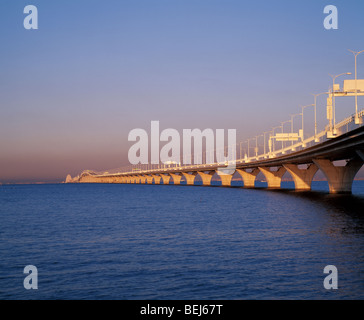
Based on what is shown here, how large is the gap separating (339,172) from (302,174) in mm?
33041

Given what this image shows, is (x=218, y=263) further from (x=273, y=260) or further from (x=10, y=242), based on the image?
(x=10, y=242)

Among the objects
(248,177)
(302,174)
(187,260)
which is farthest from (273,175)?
(187,260)

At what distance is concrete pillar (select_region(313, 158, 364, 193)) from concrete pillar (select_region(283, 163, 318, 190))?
24.5m

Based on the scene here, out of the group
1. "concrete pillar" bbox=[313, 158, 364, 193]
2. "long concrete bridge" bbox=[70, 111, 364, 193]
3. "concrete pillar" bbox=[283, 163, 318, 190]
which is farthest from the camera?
"concrete pillar" bbox=[283, 163, 318, 190]

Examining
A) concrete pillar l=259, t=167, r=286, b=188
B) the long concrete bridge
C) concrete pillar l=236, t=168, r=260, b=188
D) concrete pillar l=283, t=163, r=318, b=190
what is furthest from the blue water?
concrete pillar l=236, t=168, r=260, b=188

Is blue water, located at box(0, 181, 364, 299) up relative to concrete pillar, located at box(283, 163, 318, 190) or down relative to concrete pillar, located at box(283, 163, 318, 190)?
down

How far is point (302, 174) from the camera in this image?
130m

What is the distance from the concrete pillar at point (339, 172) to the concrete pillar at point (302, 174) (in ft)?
80.4

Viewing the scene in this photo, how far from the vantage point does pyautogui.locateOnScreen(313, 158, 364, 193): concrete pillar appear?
92.8m

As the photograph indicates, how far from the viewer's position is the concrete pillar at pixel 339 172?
92.8m

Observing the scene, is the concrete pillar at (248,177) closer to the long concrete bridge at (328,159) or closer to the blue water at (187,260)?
the long concrete bridge at (328,159)

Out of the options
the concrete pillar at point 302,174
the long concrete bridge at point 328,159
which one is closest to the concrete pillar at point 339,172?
the long concrete bridge at point 328,159

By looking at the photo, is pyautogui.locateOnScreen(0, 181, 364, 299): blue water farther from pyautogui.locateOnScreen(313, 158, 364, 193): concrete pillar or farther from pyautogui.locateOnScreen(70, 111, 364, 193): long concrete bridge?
pyautogui.locateOnScreen(313, 158, 364, 193): concrete pillar

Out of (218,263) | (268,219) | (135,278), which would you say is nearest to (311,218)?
(268,219)
